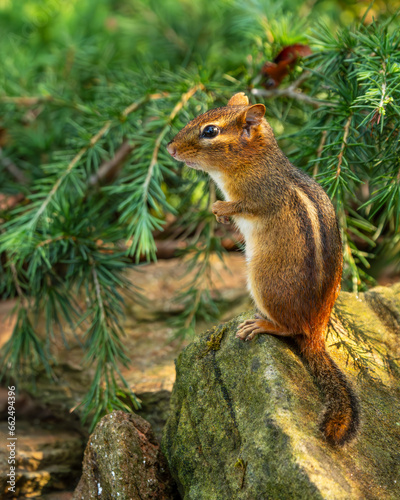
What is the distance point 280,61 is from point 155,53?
2154 mm

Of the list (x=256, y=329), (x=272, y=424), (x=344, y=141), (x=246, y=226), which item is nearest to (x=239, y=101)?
(x=344, y=141)

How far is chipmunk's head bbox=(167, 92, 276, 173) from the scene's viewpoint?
264 cm

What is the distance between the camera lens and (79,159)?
334 centimetres

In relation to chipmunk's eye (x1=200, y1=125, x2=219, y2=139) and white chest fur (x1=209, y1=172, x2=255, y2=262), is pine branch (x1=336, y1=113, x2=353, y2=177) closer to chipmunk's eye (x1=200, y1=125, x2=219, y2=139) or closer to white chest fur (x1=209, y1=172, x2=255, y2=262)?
white chest fur (x1=209, y1=172, x2=255, y2=262)

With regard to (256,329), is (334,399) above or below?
below

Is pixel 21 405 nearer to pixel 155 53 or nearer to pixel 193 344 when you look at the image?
pixel 193 344

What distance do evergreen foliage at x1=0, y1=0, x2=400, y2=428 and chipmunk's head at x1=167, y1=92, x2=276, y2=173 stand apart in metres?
0.31

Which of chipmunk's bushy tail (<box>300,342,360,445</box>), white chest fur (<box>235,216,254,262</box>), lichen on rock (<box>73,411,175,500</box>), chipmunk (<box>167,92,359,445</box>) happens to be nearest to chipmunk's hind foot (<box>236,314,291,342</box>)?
chipmunk (<box>167,92,359,445</box>)

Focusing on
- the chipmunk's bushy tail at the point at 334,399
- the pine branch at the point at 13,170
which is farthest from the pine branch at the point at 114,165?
the chipmunk's bushy tail at the point at 334,399

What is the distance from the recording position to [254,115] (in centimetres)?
261

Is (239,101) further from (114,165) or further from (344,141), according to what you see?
(114,165)

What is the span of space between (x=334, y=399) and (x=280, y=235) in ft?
2.36

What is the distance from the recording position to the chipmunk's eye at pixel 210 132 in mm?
2666

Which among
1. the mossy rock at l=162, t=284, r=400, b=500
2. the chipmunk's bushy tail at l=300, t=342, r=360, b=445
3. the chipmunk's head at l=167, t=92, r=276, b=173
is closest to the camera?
the mossy rock at l=162, t=284, r=400, b=500
